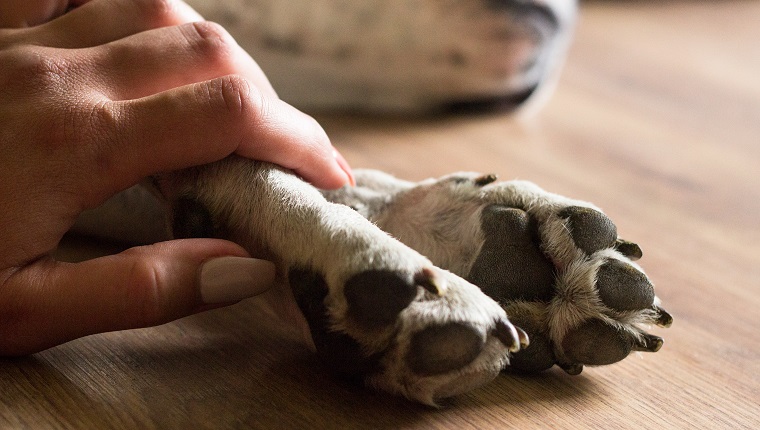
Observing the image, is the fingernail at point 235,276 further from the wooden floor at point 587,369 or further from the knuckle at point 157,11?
the knuckle at point 157,11

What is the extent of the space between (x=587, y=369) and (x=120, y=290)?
0.52 metres

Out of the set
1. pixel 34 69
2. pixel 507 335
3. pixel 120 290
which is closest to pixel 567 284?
pixel 507 335

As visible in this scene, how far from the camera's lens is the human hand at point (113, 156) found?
0.83 metres

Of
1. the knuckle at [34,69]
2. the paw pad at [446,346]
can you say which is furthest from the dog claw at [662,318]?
the knuckle at [34,69]

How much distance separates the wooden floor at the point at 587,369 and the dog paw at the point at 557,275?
73 mm

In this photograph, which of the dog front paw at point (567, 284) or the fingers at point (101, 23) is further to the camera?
the fingers at point (101, 23)

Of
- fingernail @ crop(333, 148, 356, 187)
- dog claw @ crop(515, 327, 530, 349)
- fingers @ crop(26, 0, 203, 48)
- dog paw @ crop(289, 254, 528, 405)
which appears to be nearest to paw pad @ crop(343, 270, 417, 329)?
dog paw @ crop(289, 254, 528, 405)

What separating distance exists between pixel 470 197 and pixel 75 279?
45 cm

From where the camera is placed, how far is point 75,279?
83 cm

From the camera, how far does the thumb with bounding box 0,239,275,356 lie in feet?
2.71

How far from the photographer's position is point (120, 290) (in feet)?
2.71

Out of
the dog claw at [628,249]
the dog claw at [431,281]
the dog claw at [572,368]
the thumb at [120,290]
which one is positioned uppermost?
the dog claw at [628,249]

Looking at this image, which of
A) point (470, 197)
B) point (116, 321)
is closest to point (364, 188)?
point (470, 197)

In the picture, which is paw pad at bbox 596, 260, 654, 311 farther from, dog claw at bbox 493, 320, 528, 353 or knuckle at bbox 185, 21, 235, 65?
knuckle at bbox 185, 21, 235, 65
